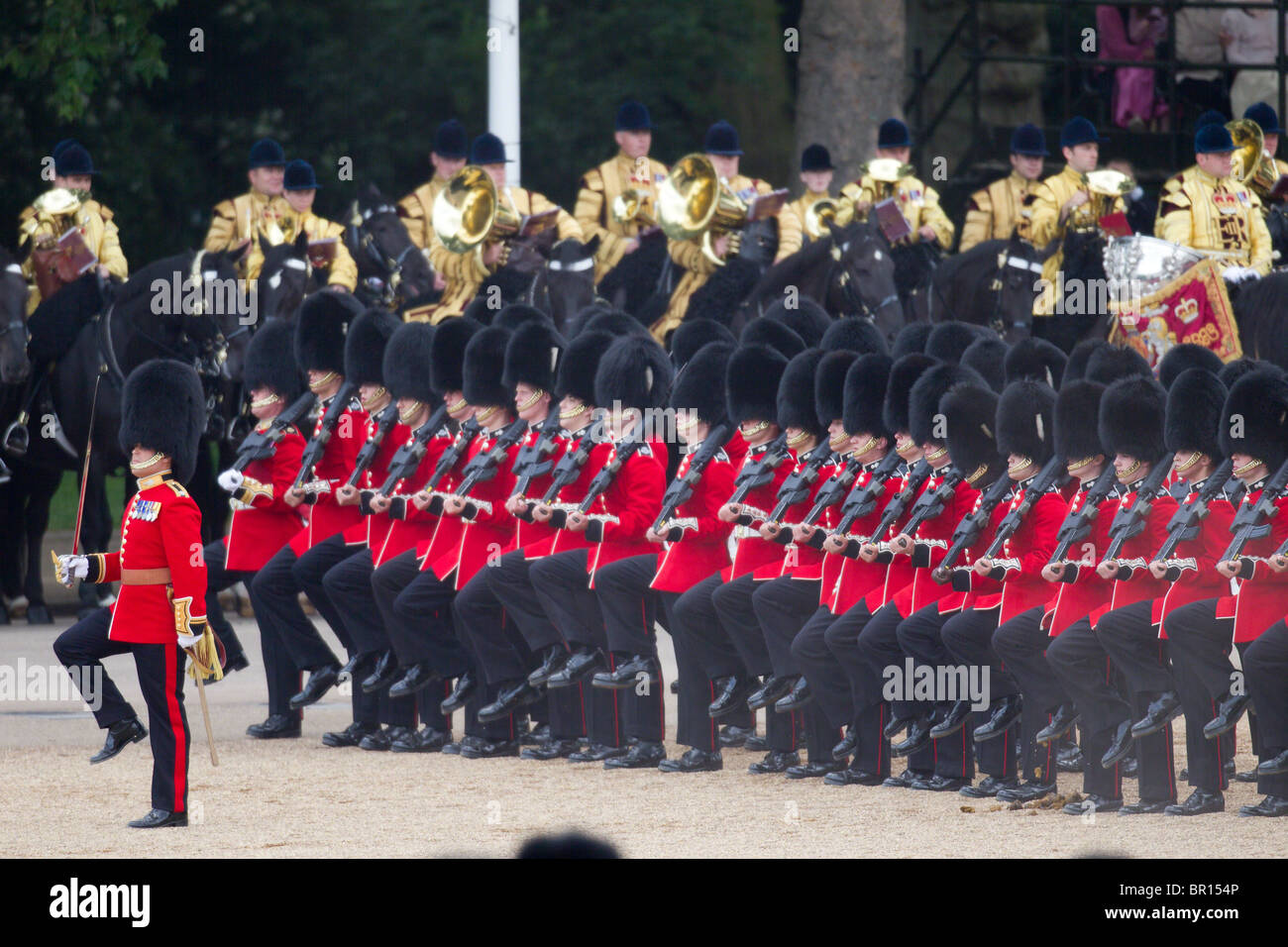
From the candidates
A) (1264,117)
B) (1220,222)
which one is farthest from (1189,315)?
(1264,117)

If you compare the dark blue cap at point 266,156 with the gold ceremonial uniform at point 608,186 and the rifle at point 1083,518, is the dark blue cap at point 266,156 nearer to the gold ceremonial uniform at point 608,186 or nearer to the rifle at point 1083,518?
the gold ceremonial uniform at point 608,186

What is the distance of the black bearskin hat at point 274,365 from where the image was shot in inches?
412

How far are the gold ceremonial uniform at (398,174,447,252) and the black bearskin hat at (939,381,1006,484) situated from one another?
7045mm

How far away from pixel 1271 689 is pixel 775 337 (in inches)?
122

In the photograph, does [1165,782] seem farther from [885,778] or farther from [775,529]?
[775,529]

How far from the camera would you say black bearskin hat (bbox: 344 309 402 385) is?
1033cm

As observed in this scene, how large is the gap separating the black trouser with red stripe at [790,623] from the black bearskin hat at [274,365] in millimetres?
2356

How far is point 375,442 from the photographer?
397 inches

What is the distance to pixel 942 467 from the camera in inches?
350

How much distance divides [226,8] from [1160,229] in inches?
400

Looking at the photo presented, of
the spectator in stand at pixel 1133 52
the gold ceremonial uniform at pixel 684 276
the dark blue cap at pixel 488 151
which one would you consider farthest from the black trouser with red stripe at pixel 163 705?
the spectator in stand at pixel 1133 52

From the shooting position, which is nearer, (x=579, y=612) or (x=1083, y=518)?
(x=1083, y=518)

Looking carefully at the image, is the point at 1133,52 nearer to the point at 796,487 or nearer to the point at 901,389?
the point at 901,389
